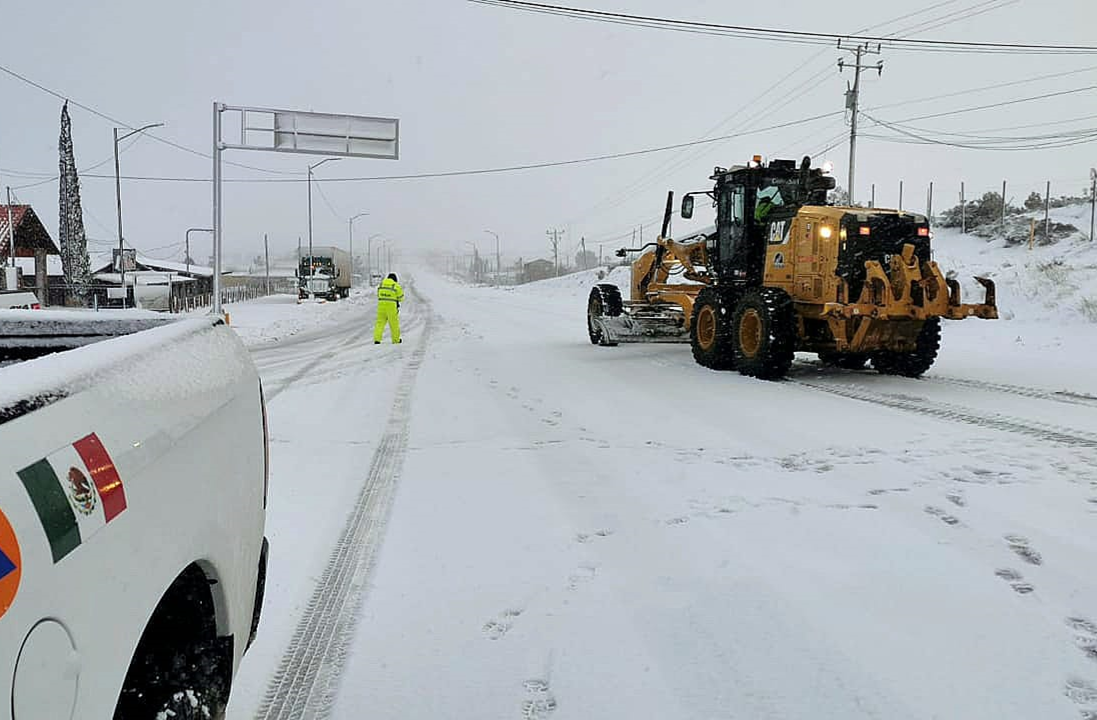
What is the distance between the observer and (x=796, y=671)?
338 centimetres

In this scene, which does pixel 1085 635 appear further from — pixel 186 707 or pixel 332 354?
pixel 332 354

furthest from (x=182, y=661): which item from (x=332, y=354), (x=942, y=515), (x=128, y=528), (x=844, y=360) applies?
(x=332, y=354)

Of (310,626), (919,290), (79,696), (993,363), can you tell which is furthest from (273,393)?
(993,363)

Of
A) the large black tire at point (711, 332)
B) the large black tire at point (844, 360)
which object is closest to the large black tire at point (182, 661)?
the large black tire at point (711, 332)

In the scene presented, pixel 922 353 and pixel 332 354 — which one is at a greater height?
pixel 922 353

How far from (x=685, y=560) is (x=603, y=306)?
12.2 meters

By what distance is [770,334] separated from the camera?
11359 mm

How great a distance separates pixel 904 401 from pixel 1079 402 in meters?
1.77

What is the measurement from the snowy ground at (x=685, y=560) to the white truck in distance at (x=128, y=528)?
3.16 feet

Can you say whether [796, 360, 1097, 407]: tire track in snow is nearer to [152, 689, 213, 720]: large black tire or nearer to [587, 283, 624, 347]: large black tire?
[587, 283, 624, 347]: large black tire

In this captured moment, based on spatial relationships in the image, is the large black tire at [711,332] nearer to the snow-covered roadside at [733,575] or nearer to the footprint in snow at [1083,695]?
the snow-covered roadside at [733,575]

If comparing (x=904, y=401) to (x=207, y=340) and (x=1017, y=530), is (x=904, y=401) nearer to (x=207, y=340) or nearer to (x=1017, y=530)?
(x=1017, y=530)

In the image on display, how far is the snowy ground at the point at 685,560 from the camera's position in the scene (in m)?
3.28

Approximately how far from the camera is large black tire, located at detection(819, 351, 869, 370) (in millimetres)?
12823
